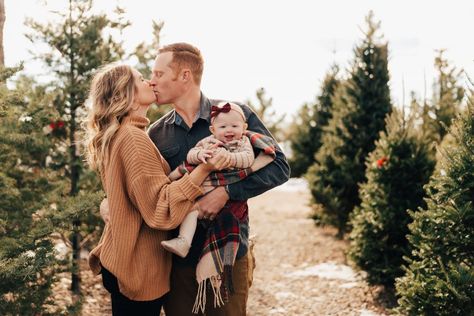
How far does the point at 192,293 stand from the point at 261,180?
0.75m

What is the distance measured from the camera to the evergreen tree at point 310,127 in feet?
45.7

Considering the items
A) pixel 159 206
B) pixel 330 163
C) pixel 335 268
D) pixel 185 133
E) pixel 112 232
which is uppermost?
pixel 185 133

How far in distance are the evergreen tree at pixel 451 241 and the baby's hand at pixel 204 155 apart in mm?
2539

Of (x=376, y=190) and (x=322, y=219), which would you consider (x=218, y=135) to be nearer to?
(x=376, y=190)

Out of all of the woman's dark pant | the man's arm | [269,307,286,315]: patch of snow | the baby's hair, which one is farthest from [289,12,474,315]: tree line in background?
the woman's dark pant

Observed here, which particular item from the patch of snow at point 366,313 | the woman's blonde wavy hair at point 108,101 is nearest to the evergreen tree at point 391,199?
the patch of snow at point 366,313

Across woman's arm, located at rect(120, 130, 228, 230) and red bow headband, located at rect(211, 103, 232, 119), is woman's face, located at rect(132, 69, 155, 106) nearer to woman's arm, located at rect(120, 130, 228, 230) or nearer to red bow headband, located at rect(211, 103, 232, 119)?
woman's arm, located at rect(120, 130, 228, 230)

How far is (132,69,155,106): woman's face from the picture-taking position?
272 cm

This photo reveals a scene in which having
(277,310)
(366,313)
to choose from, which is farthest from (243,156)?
(366,313)

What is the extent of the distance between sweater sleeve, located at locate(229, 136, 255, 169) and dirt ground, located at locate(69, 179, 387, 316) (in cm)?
148

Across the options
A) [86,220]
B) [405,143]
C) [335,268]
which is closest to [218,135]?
[86,220]

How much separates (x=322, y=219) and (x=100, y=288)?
16.7ft

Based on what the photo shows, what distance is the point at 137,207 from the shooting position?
255 centimetres

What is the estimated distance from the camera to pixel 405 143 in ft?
21.8
